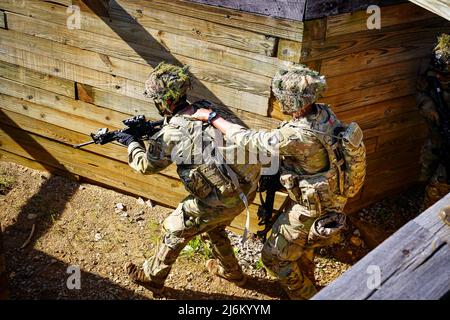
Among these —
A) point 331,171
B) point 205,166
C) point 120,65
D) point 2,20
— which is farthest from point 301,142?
point 2,20

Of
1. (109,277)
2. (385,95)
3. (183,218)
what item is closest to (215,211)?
(183,218)

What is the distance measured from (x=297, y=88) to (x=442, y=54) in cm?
220

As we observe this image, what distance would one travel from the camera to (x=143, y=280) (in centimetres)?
500

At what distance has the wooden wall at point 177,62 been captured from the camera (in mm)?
4914

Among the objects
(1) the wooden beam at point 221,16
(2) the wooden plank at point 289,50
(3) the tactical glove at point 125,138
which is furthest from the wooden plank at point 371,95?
(3) the tactical glove at point 125,138

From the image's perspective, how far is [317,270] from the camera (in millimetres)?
5613

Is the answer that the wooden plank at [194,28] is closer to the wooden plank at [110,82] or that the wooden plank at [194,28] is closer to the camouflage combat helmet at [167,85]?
the wooden plank at [110,82]

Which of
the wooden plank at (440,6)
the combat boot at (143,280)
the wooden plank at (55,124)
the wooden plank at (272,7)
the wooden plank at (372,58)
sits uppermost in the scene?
the wooden plank at (440,6)

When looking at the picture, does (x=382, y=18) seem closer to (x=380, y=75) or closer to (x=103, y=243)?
(x=380, y=75)

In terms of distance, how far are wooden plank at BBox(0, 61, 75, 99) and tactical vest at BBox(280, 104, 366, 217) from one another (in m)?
3.13

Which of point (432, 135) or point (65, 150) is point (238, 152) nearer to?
point (432, 135)

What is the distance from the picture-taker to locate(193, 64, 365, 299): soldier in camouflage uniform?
157 inches

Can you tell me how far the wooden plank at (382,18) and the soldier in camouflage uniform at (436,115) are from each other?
0.36 metres

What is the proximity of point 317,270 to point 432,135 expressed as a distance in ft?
6.24
